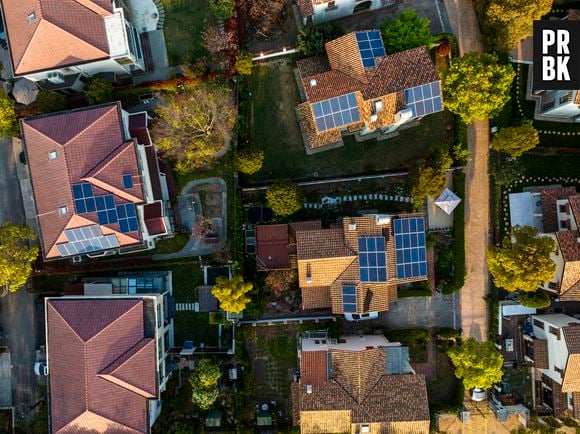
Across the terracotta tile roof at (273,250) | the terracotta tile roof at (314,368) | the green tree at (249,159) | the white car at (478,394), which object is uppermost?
the green tree at (249,159)

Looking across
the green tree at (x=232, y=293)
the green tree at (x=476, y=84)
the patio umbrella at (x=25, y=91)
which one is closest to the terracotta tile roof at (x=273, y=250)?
the green tree at (x=232, y=293)

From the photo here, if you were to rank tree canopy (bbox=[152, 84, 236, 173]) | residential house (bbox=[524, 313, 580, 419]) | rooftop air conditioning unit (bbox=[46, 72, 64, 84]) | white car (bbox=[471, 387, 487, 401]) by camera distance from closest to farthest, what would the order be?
residential house (bbox=[524, 313, 580, 419]) → tree canopy (bbox=[152, 84, 236, 173]) → rooftop air conditioning unit (bbox=[46, 72, 64, 84]) → white car (bbox=[471, 387, 487, 401])

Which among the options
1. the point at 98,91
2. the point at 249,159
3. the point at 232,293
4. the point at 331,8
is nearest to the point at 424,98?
the point at 331,8

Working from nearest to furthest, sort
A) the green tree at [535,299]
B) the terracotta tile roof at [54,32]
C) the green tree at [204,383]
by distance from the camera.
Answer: the terracotta tile roof at [54,32]
the green tree at [204,383]
the green tree at [535,299]

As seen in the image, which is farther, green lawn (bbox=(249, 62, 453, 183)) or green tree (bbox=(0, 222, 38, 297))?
green lawn (bbox=(249, 62, 453, 183))

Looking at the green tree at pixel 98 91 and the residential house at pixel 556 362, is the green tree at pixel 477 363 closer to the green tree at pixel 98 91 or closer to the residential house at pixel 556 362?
the residential house at pixel 556 362

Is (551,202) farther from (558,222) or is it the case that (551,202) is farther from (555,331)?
(555,331)

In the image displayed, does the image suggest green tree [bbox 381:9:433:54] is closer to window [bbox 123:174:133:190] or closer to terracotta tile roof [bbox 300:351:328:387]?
window [bbox 123:174:133:190]

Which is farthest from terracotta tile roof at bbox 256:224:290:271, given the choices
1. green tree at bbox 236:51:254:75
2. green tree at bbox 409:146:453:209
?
green tree at bbox 236:51:254:75
